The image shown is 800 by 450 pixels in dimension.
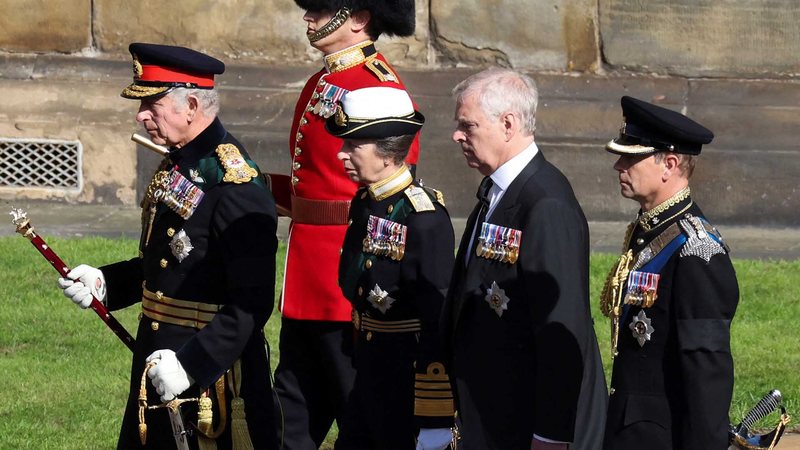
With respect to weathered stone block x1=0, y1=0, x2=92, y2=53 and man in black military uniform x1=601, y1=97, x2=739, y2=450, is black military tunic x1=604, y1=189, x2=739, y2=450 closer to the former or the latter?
man in black military uniform x1=601, y1=97, x2=739, y2=450

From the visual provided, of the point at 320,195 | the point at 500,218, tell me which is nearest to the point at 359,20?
the point at 320,195

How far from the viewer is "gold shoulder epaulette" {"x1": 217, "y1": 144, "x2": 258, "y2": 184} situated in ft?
16.9

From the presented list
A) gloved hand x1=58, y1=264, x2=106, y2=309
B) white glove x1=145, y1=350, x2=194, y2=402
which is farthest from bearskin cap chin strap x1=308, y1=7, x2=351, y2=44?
white glove x1=145, y1=350, x2=194, y2=402

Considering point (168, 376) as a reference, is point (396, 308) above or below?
above

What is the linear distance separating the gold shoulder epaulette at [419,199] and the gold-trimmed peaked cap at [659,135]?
64 cm

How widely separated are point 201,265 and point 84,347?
3.21m

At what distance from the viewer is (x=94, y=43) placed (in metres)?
11.4

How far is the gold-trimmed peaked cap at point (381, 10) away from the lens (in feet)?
21.0

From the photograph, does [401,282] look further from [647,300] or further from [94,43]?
[94,43]

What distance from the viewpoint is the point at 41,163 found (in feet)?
37.0

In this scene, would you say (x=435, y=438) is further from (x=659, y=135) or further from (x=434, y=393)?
(x=659, y=135)

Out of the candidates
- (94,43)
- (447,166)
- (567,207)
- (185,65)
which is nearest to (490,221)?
(567,207)

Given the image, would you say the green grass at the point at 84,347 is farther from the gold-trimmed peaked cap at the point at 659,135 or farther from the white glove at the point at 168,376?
the gold-trimmed peaked cap at the point at 659,135

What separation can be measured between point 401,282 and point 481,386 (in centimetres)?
77
